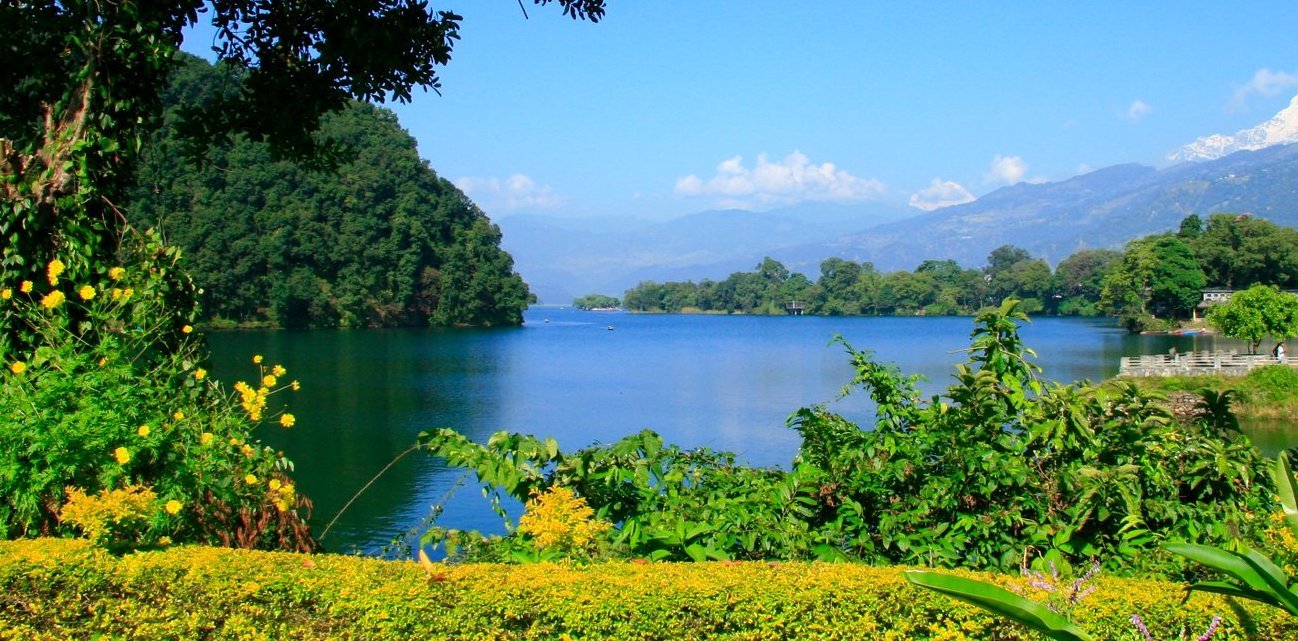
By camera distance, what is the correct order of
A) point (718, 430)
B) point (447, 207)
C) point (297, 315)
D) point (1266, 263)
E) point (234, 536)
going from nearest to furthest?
point (234, 536) → point (718, 430) → point (297, 315) → point (1266, 263) → point (447, 207)

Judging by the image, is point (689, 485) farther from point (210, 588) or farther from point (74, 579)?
point (74, 579)

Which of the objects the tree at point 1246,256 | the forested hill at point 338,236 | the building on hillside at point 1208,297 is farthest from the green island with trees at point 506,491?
the tree at point 1246,256

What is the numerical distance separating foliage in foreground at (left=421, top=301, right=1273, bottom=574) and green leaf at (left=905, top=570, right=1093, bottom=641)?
2.23 m

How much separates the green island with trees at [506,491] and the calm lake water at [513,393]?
3.83 feet

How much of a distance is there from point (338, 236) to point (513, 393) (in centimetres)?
4026

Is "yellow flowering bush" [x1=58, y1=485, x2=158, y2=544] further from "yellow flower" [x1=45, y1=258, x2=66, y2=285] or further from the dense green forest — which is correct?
the dense green forest

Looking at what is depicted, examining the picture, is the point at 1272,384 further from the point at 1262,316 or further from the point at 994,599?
the point at 994,599

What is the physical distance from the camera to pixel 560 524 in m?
3.90

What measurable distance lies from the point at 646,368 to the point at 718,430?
2058 centimetres

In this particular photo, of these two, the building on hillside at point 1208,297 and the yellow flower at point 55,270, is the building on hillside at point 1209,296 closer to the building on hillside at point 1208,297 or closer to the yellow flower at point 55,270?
the building on hillside at point 1208,297

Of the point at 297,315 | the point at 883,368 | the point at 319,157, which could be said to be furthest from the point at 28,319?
the point at 297,315

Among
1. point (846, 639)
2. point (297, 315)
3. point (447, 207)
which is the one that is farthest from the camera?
point (447, 207)

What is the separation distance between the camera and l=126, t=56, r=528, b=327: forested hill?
60.5m

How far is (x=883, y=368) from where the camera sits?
17.4 feet
